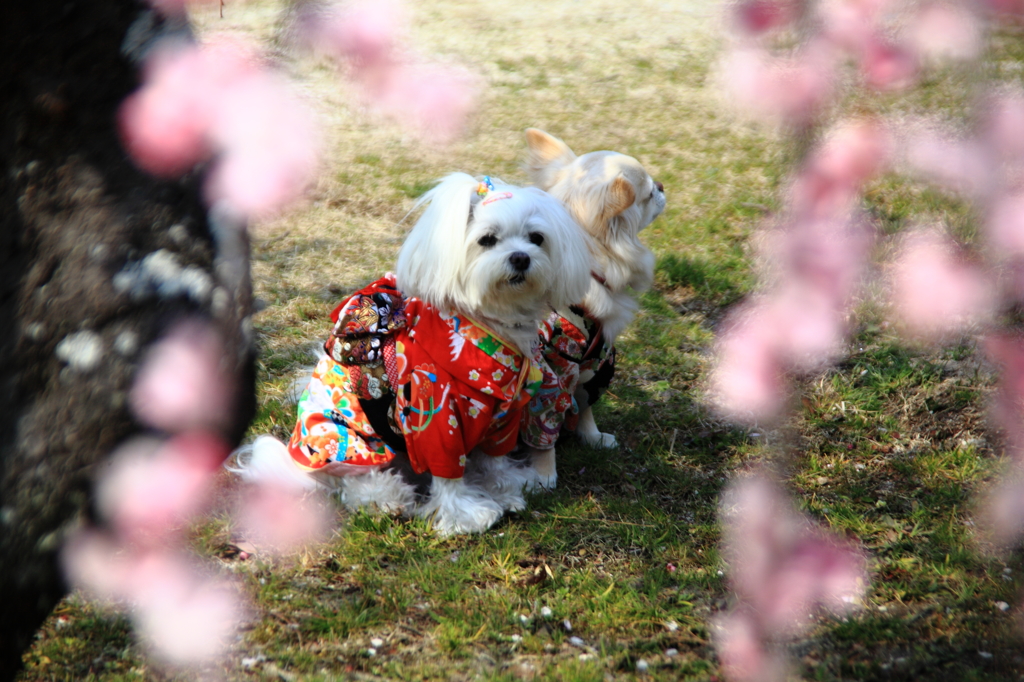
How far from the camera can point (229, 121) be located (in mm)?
1135

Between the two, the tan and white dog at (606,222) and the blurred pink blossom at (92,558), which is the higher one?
the blurred pink blossom at (92,558)

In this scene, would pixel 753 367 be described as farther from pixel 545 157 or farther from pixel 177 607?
pixel 545 157

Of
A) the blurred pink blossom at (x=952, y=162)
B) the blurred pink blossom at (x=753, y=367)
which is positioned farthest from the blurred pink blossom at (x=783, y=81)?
the blurred pink blossom at (x=753, y=367)

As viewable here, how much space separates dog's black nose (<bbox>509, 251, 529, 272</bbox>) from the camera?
259cm

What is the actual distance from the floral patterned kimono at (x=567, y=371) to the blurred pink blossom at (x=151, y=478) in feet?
6.16

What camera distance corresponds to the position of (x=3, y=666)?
1309 millimetres

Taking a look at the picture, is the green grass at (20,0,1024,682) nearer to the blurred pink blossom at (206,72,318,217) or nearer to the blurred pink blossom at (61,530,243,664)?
the blurred pink blossom at (206,72,318,217)

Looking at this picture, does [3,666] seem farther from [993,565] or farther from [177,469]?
[993,565]

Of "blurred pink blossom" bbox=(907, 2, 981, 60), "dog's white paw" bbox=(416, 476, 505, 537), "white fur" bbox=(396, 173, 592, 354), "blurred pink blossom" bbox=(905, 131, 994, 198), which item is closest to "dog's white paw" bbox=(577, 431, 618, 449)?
"dog's white paw" bbox=(416, 476, 505, 537)

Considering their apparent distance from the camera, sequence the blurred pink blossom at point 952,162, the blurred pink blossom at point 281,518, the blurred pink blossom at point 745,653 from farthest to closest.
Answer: the blurred pink blossom at point 281,518
the blurred pink blossom at point 745,653
the blurred pink blossom at point 952,162

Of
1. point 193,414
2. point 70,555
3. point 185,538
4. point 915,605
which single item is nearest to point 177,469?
point 193,414

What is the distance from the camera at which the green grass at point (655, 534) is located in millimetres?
2223

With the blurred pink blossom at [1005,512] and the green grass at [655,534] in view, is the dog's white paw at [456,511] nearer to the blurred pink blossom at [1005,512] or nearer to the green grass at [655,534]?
the green grass at [655,534]

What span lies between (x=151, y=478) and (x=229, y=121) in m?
0.58
